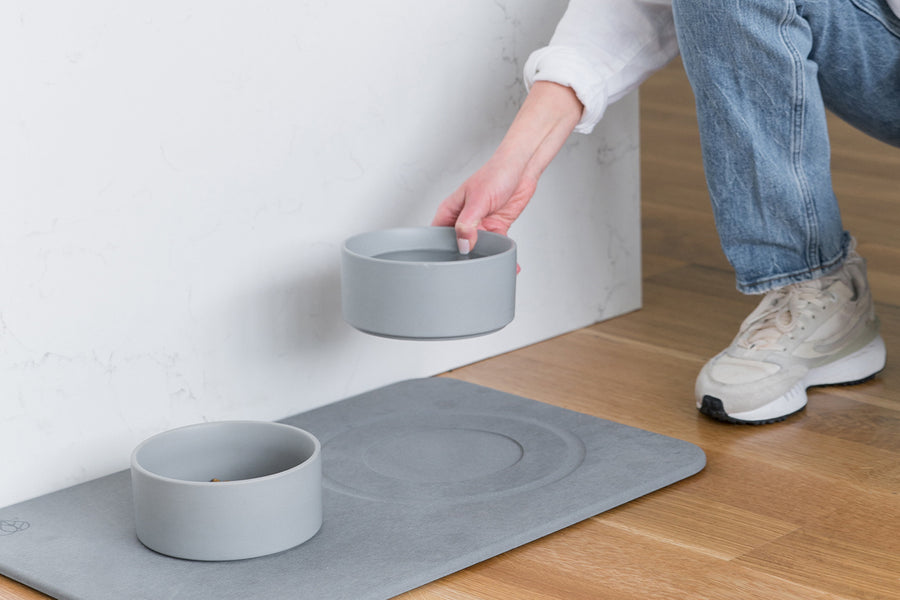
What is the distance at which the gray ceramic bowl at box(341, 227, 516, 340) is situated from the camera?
1.19 metres

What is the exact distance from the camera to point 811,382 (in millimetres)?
1426

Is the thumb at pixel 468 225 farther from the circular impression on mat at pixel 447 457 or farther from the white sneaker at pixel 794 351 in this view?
the white sneaker at pixel 794 351

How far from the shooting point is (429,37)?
143cm

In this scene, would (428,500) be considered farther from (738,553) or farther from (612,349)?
(612,349)

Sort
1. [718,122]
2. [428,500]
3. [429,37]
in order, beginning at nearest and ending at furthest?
[428,500] < [718,122] < [429,37]

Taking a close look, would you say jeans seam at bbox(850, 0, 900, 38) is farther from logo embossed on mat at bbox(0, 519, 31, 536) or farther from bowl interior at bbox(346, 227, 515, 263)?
logo embossed on mat at bbox(0, 519, 31, 536)

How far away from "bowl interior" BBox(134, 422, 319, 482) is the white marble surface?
16 cm

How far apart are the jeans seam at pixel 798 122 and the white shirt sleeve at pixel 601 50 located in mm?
163

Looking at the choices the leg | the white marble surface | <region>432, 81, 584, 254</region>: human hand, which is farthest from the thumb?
the leg

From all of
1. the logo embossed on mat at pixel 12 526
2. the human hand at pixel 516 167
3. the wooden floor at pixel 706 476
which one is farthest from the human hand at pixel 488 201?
the logo embossed on mat at pixel 12 526

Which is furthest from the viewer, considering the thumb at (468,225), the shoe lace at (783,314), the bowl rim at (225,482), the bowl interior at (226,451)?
the shoe lace at (783,314)

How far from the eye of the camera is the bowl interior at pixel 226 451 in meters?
1.09

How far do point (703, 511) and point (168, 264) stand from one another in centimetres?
59

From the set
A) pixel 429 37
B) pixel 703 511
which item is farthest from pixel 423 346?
pixel 703 511
